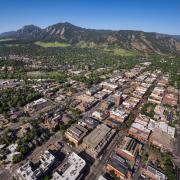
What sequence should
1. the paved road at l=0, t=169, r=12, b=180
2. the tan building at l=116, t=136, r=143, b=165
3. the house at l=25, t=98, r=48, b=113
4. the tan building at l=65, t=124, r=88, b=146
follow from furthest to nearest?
the house at l=25, t=98, r=48, b=113 < the tan building at l=65, t=124, r=88, b=146 < the tan building at l=116, t=136, r=143, b=165 < the paved road at l=0, t=169, r=12, b=180

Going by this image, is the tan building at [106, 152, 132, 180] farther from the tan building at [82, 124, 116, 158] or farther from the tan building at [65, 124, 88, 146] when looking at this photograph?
the tan building at [65, 124, 88, 146]

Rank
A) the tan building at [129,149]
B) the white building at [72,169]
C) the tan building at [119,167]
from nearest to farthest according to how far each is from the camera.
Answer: the white building at [72,169], the tan building at [119,167], the tan building at [129,149]

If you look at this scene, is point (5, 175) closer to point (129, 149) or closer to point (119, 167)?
point (119, 167)

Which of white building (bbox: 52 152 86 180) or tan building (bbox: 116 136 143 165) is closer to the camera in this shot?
white building (bbox: 52 152 86 180)

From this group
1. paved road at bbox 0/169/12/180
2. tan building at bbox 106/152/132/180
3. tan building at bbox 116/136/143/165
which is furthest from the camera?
tan building at bbox 116/136/143/165

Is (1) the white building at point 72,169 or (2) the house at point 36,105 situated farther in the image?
(2) the house at point 36,105

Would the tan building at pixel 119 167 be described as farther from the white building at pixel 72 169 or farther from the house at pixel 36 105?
the house at pixel 36 105

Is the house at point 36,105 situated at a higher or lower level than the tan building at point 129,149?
higher

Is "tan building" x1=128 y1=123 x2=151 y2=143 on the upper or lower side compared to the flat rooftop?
lower

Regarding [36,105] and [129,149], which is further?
[36,105]

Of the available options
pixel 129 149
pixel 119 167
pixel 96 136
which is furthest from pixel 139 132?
pixel 119 167

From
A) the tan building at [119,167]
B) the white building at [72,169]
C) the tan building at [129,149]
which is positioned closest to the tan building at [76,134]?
the white building at [72,169]

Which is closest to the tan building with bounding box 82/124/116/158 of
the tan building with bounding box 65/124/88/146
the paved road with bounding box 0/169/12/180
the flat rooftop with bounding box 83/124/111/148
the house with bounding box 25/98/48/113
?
the flat rooftop with bounding box 83/124/111/148
